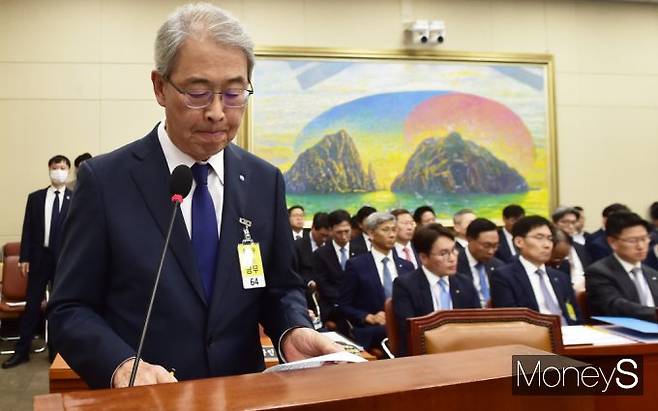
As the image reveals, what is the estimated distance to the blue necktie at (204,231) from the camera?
4.14 feet

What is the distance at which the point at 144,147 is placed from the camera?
1.32 meters

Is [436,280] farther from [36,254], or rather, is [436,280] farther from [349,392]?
[36,254]

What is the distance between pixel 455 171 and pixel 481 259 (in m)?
2.85

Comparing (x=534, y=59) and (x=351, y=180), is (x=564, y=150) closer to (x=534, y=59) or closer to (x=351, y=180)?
(x=534, y=59)

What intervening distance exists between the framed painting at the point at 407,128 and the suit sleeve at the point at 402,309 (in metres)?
3.65

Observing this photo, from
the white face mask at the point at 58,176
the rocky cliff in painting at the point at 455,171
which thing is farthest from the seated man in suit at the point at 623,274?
the white face mask at the point at 58,176

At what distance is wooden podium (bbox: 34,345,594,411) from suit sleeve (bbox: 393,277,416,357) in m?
2.11

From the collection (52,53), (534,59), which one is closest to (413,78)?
(534,59)

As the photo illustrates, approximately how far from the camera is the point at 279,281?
1380mm

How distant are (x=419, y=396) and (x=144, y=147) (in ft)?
2.78

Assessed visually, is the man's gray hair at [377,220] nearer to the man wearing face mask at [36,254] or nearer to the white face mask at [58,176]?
the man wearing face mask at [36,254]

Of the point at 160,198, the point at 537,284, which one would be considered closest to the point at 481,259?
the point at 537,284

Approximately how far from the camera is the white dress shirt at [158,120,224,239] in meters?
1.29

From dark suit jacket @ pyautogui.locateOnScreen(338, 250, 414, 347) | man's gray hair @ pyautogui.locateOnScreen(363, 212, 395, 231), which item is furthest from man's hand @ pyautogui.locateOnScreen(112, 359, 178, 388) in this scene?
man's gray hair @ pyautogui.locateOnScreen(363, 212, 395, 231)
